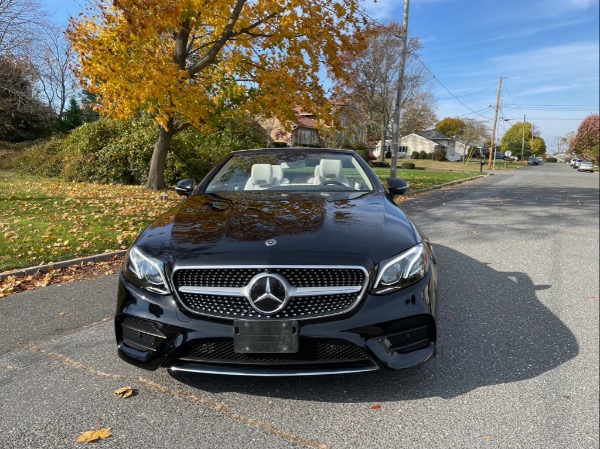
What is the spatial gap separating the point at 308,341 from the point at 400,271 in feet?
2.04

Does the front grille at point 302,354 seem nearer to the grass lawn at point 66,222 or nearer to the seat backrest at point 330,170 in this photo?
the seat backrest at point 330,170

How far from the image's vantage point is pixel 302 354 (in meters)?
2.30

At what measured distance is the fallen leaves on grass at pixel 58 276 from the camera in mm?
4557

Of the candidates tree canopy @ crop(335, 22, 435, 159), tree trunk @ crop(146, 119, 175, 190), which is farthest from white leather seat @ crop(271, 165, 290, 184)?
tree canopy @ crop(335, 22, 435, 159)

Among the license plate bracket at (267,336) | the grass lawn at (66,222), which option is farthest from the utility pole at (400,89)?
the license plate bracket at (267,336)

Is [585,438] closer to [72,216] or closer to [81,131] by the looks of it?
[72,216]

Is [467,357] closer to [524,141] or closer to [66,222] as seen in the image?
[66,222]

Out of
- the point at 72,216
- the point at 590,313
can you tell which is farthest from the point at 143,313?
the point at 72,216

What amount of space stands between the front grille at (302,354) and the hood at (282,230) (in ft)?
1.44

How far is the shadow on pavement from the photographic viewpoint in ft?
8.59

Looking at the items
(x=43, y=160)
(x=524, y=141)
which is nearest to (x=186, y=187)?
(x=43, y=160)

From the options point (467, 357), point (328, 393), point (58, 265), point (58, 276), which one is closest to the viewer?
point (328, 393)

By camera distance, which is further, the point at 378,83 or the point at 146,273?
the point at 378,83

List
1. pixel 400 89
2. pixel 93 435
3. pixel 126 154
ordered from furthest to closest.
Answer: pixel 400 89, pixel 126 154, pixel 93 435
